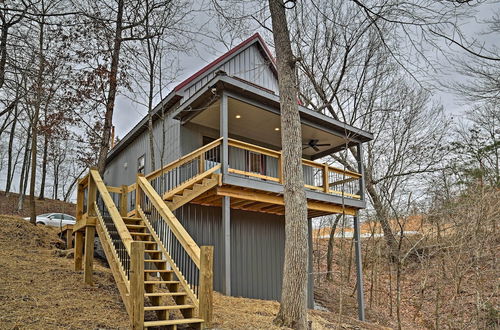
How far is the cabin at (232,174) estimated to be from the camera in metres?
8.56

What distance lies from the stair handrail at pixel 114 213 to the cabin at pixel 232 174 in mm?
268

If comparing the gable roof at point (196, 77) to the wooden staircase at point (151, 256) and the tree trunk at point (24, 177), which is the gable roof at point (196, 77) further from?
the tree trunk at point (24, 177)

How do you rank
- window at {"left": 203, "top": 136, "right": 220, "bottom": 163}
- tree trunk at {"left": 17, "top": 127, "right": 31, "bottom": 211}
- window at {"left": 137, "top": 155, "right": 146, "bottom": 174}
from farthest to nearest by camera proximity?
1. tree trunk at {"left": 17, "top": 127, "right": 31, "bottom": 211}
2. window at {"left": 137, "top": 155, "right": 146, "bottom": 174}
3. window at {"left": 203, "top": 136, "right": 220, "bottom": 163}

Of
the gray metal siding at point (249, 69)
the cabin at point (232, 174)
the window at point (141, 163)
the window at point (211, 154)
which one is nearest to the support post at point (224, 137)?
the cabin at point (232, 174)

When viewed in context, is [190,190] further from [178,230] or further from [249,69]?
[249,69]

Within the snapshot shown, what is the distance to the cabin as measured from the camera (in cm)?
856

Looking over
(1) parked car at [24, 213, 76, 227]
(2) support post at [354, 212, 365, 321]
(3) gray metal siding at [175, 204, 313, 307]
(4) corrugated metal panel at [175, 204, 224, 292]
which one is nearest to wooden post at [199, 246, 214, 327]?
(3) gray metal siding at [175, 204, 313, 307]

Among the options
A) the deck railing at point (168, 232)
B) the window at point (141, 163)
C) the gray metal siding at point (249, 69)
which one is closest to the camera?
the deck railing at point (168, 232)

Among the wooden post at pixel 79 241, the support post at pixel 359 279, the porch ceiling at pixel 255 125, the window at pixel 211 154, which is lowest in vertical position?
the support post at pixel 359 279

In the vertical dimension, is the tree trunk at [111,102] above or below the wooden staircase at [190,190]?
above

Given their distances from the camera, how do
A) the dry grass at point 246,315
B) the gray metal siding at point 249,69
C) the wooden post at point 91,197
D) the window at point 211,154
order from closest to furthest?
the dry grass at point 246,315 < the wooden post at point 91,197 < the window at point 211,154 < the gray metal siding at point 249,69

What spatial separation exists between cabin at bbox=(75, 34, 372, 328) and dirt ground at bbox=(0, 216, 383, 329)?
48.5 inches

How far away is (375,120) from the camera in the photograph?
1900 cm

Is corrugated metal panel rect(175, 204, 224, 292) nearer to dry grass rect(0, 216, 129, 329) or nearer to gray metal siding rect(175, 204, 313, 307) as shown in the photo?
gray metal siding rect(175, 204, 313, 307)
